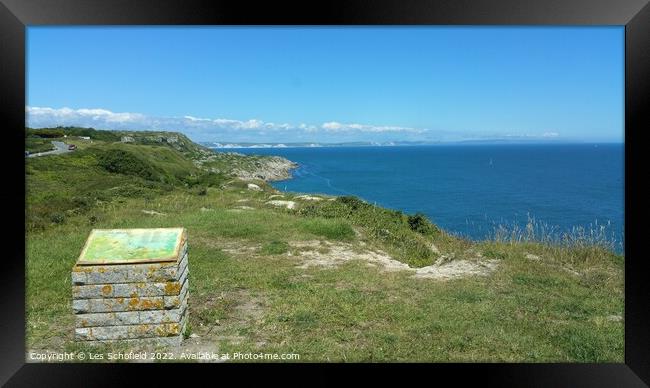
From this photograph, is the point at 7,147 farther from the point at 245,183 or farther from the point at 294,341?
the point at 245,183

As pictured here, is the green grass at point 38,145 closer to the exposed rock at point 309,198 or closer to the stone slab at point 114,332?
the exposed rock at point 309,198

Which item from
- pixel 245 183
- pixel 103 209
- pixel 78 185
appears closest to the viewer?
pixel 103 209

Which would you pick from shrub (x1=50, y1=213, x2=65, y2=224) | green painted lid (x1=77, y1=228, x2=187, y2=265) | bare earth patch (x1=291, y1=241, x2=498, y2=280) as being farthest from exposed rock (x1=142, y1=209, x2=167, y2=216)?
green painted lid (x1=77, y1=228, x2=187, y2=265)

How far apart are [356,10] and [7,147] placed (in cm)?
455

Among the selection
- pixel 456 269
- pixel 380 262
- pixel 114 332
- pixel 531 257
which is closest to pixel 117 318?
pixel 114 332

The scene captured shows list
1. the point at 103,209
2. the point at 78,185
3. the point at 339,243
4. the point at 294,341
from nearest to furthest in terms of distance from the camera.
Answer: the point at 294,341, the point at 339,243, the point at 103,209, the point at 78,185

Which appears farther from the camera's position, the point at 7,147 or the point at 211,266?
the point at 211,266

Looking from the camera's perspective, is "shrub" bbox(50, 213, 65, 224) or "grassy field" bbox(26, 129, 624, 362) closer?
"grassy field" bbox(26, 129, 624, 362)

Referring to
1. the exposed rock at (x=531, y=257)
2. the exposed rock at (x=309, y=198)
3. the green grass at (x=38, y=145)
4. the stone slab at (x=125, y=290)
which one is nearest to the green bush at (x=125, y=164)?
the green grass at (x=38, y=145)

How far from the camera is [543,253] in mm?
10305

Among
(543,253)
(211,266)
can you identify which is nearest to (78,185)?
(211,266)

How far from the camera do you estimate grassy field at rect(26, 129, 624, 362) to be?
5.90 meters

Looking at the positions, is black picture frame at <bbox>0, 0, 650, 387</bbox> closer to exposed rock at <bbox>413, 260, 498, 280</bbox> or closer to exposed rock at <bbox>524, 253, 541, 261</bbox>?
exposed rock at <bbox>413, 260, 498, 280</bbox>

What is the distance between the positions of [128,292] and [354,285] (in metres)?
4.25
